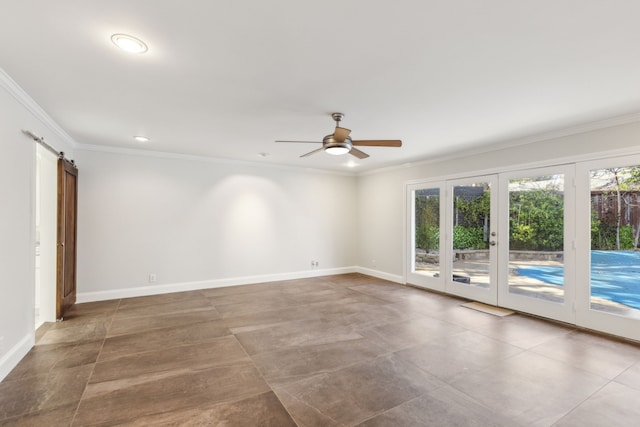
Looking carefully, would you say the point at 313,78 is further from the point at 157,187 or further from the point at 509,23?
the point at 157,187

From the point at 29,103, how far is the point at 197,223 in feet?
10.0

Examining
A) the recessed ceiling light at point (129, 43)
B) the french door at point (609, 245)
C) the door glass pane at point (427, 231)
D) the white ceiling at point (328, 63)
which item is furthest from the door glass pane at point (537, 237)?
the recessed ceiling light at point (129, 43)

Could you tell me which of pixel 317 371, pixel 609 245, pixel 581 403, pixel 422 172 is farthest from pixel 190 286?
pixel 609 245

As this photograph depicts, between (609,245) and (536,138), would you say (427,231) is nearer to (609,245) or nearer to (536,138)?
(536,138)

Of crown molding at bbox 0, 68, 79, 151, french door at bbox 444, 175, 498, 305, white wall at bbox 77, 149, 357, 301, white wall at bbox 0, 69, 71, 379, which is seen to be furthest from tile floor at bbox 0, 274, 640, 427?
crown molding at bbox 0, 68, 79, 151

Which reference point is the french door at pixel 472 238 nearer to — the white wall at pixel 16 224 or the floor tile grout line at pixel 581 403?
the floor tile grout line at pixel 581 403

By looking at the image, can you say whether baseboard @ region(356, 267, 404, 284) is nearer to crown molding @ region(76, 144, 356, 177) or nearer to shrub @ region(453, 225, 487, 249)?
shrub @ region(453, 225, 487, 249)

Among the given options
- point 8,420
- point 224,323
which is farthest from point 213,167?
point 8,420

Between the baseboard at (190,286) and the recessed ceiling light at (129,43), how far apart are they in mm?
4325

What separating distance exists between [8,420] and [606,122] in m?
6.22

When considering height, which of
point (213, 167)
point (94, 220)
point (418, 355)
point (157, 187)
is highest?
point (213, 167)

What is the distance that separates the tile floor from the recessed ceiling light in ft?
8.49

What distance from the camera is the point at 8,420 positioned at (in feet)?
6.75

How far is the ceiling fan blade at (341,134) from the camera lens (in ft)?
10.2
